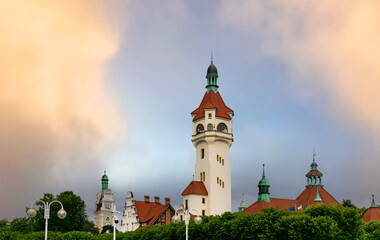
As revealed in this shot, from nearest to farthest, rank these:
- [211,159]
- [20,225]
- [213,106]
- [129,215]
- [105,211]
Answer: [211,159], [213,106], [129,215], [20,225], [105,211]

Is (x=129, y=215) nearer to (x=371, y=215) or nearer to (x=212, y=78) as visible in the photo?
(x=212, y=78)

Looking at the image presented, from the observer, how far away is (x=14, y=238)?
78062 millimetres

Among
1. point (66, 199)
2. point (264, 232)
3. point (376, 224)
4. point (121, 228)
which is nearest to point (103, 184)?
point (121, 228)

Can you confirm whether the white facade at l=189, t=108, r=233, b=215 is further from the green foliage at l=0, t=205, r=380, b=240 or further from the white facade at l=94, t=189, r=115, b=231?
the white facade at l=94, t=189, r=115, b=231

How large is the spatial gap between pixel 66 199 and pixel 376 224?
208 ft

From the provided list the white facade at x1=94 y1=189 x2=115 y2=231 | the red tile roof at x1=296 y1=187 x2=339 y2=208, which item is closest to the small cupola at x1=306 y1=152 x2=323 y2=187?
the red tile roof at x1=296 y1=187 x2=339 y2=208

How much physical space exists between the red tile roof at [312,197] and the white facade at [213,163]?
20533 millimetres

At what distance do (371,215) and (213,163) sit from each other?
1471 inches

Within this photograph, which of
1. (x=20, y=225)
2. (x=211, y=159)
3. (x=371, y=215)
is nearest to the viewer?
(x=211, y=159)

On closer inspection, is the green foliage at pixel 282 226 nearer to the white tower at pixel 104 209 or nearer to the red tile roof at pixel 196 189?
the red tile roof at pixel 196 189

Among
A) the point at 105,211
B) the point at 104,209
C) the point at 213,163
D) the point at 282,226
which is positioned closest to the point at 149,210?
the point at 213,163

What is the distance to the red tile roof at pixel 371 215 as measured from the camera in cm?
11388

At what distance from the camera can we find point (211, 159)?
4422 inches

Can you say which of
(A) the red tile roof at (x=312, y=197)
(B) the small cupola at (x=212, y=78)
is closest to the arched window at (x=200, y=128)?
(B) the small cupola at (x=212, y=78)
